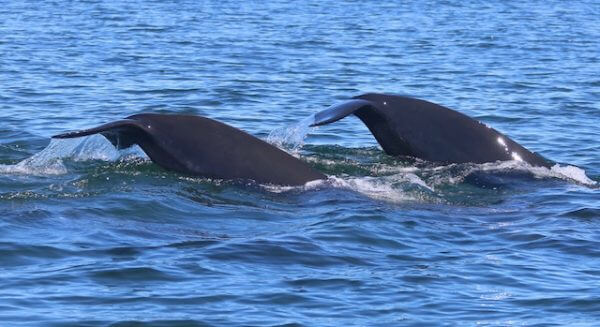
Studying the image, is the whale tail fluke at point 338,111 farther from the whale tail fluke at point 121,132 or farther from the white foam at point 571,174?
the white foam at point 571,174

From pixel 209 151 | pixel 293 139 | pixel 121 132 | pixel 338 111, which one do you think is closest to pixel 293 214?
pixel 209 151

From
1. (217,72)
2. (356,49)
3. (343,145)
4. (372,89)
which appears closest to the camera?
(343,145)

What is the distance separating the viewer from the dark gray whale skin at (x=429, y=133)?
1384 centimetres

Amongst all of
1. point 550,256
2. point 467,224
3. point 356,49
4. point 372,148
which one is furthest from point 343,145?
point 356,49

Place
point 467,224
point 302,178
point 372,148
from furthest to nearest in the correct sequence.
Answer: point 372,148 → point 302,178 → point 467,224

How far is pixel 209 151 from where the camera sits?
1287 centimetres

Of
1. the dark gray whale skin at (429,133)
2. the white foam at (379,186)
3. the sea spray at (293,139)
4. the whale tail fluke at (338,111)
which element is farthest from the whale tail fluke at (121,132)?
the sea spray at (293,139)

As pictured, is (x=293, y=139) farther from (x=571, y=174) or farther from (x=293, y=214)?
(x=293, y=214)

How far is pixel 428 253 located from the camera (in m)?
11.1

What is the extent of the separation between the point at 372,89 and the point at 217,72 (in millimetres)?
3200

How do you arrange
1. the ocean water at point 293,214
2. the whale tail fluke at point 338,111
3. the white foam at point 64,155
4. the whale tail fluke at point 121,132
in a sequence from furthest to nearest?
the white foam at point 64,155 → the whale tail fluke at point 338,111 → the whale tail fluke at point 121,132 → the ocean water at point 293,214

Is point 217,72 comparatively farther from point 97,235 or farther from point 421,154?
point 97,235

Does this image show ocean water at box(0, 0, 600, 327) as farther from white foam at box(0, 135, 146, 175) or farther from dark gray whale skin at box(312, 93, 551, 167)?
dark gray whale skin at box(312, 93, 551, 167)

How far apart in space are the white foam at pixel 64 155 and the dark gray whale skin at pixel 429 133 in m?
2.48
